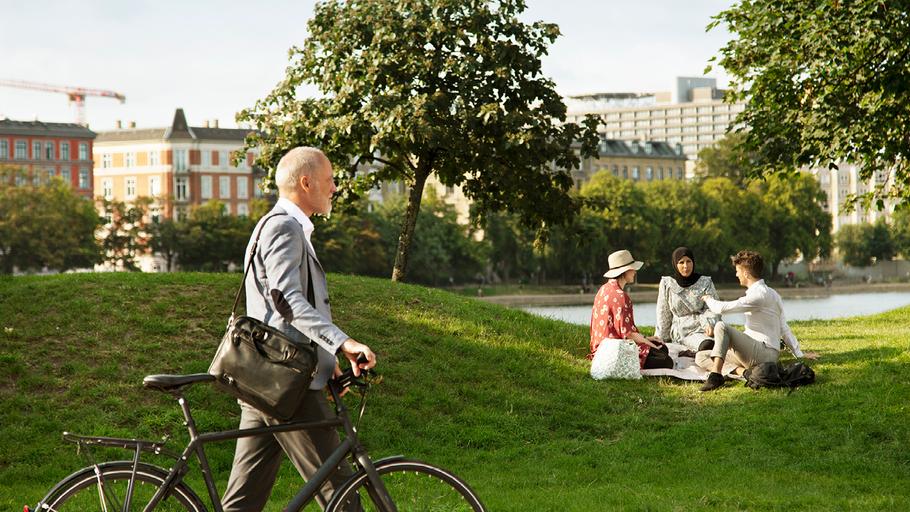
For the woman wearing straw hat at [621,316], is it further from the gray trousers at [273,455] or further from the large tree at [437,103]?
the gray trousers at [273,455]

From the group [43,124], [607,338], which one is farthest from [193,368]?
[43,124]

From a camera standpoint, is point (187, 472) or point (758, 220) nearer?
point (187, 472)

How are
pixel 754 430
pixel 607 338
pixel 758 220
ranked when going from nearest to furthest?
pixel 754 430
pixel 607 338
pixel 758 220

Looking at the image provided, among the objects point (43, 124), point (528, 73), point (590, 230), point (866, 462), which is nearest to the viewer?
point (866, 462)

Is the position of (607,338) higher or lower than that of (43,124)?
lower

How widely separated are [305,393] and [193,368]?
800cm

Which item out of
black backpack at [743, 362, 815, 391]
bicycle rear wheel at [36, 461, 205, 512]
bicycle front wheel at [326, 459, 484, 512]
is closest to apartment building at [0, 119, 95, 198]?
black backpack at [743, 362, 815, 391]

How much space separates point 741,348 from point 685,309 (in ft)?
6.83

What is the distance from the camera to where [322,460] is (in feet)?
17.0

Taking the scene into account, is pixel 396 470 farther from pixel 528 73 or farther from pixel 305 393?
pixel 528 73

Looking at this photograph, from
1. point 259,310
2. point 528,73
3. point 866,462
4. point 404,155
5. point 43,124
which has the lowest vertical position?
point 866,462

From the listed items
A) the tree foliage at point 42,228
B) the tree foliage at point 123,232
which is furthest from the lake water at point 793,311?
the tree foliage at point 42,228

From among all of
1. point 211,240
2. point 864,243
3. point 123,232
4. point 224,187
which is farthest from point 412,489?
point 864,243

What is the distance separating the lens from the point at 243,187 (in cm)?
12569
